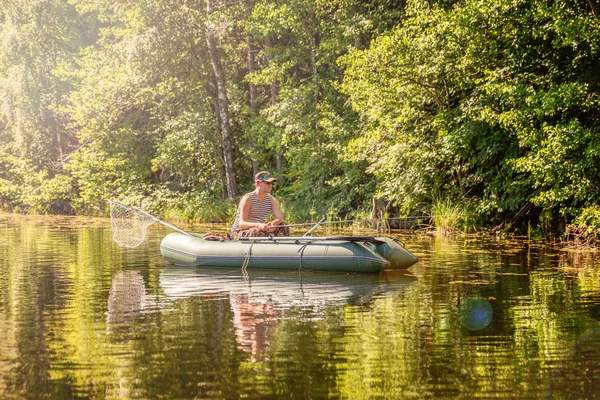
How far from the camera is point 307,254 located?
34.6ft

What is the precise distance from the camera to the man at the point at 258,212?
11.3 metres

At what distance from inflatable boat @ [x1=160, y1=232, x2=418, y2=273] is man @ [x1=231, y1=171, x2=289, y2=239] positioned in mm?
236

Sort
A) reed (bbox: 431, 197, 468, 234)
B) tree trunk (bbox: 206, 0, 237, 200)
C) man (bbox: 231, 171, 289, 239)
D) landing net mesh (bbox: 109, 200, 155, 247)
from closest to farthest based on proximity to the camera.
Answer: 1. man (bbox: 231, 171, 289, 239)
2. landing net mesh (bbox: 109, 200, 155, 247)
3. reed (bbox: 431, 197, 468, 234)
4. tree trunk (bbox: 206, 0, 237, 200)

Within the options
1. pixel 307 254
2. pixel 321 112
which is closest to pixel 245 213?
pixel 307 254

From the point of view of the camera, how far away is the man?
37.2 ft

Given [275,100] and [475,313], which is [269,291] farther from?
[275,100]

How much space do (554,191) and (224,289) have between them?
6487 mm

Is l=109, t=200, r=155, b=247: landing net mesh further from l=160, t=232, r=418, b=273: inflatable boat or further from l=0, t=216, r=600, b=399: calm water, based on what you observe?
l=160, t=232, r=418, b=273: inflatable boat

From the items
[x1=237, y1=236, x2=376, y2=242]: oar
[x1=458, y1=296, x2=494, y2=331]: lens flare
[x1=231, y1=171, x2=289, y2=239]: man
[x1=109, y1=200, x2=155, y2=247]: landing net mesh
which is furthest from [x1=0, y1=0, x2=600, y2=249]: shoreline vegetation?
[x1=458, y1=296, x2=494, y2=331]: lens flare

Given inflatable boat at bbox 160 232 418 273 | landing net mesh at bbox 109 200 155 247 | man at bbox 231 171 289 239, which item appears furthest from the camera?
landing net mesh at bbox 109 200 155 247

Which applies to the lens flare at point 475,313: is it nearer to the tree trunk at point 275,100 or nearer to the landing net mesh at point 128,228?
the landing net mesh at point 128,228

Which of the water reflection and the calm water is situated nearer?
the calm water

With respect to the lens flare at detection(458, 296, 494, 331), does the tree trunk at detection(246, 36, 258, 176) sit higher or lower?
higher

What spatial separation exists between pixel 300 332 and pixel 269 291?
8.36ft
